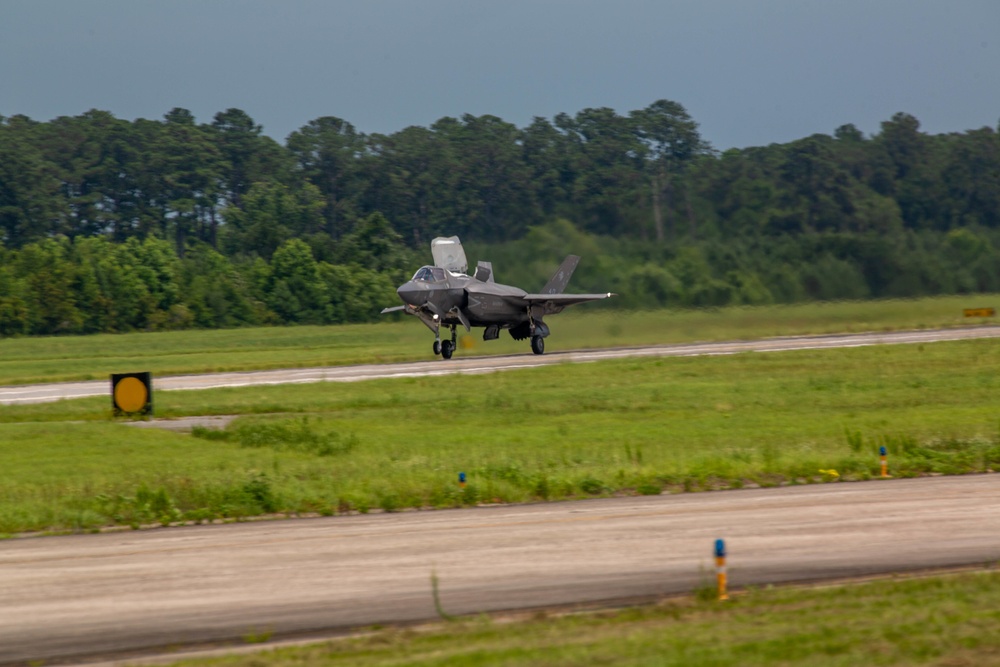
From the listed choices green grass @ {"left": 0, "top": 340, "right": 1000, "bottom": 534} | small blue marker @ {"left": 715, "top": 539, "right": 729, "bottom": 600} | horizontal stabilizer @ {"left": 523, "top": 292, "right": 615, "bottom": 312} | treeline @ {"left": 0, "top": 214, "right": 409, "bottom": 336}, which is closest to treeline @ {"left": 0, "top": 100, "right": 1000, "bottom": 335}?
treeline @ {"left": 0, "top": 214, "right": 409, "bottom": 336}

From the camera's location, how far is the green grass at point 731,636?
8.84 metres

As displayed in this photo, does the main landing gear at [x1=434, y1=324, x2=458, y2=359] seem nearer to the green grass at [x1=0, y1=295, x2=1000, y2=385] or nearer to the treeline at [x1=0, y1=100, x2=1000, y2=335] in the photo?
the green grass at [x1=0, y1=295, x2=1000, y2=385]

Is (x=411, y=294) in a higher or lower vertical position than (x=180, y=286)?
lower

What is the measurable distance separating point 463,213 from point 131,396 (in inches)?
1829

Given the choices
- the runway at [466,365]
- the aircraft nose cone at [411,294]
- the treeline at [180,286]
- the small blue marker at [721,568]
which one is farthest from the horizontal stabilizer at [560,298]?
the small blue marker at [721,568]

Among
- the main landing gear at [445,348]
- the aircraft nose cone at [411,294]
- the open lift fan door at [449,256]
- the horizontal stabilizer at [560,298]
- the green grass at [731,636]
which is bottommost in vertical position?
the green grass at [731,636]

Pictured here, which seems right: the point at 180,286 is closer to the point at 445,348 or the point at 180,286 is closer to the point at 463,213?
the point at 463,213

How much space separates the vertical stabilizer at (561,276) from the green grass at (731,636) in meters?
39.8

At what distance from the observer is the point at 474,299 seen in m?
46.6

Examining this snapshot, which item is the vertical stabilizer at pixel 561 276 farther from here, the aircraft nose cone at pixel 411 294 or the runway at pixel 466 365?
the aircraft nose cone at pixel 411 294

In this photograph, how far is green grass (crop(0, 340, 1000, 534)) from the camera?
17.9 meters

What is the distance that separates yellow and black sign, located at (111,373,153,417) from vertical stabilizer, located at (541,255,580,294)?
2375 cm

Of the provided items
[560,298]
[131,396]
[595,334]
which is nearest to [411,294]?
[560,298]

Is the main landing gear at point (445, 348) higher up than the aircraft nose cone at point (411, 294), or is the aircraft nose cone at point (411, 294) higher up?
the aircraft nose cone at point (411, 294)
